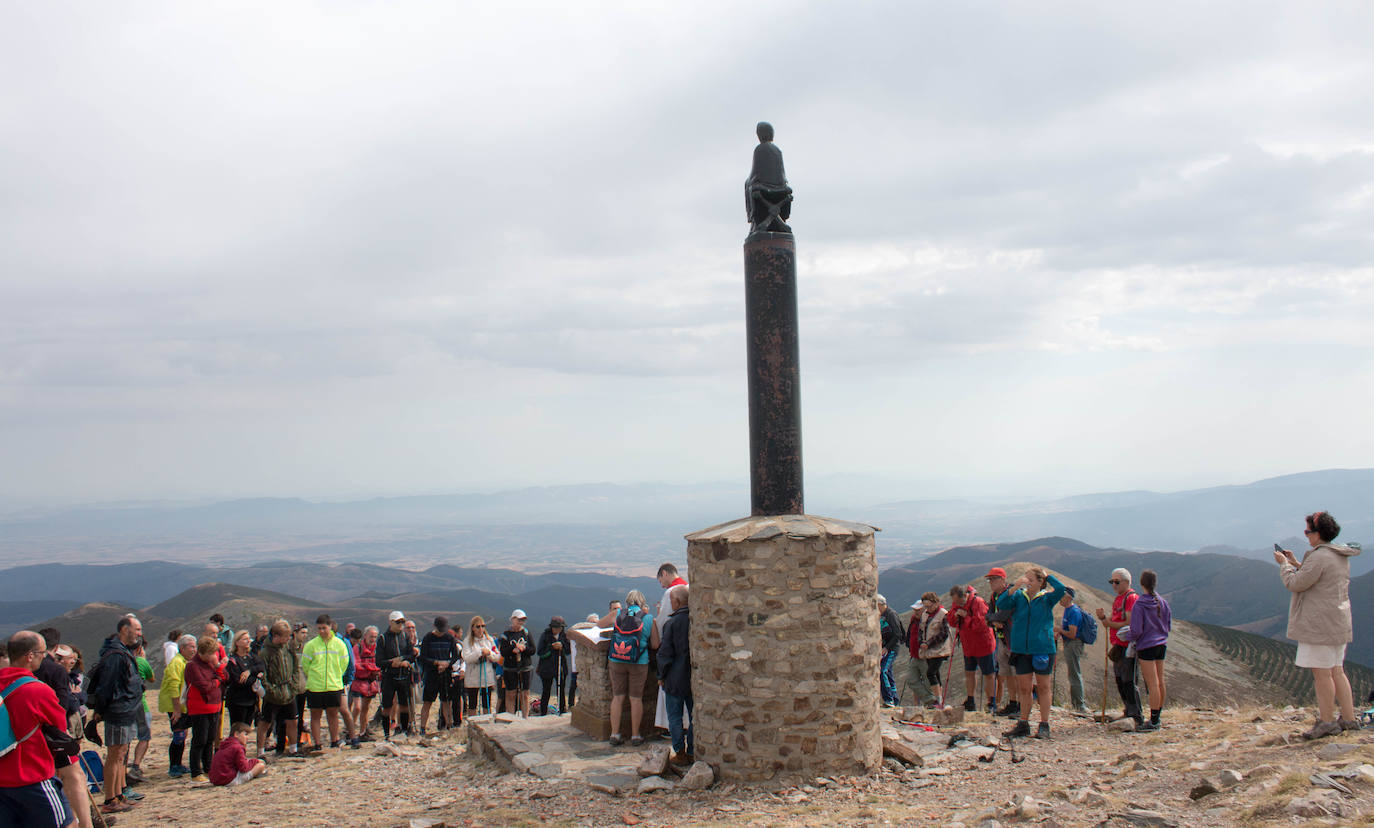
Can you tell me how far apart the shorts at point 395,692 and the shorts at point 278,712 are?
138 cm

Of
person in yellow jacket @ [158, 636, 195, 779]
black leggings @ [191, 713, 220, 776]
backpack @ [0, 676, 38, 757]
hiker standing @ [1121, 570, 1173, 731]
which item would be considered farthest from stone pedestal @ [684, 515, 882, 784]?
person in yellow jacket @ [158, 636, 195, 779]

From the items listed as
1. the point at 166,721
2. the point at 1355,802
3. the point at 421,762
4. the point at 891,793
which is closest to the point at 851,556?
the point at 891,793

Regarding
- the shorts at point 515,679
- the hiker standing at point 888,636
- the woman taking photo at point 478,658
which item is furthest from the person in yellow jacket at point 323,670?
the hiker standing at point 888,636

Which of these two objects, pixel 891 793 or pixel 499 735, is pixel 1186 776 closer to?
pixel 891 793

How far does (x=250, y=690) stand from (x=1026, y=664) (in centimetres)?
976

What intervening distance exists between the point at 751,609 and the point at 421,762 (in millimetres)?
5697

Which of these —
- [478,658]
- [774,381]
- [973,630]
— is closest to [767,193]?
[774,381]

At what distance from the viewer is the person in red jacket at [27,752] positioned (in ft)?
18.4

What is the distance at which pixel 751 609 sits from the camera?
318 inches

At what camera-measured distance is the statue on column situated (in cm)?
959

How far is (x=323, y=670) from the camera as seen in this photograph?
36.4 feet

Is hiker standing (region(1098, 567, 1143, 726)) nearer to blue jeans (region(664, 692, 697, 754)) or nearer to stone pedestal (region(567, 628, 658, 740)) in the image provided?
blue jeans (region(664, 692, 697, 754))

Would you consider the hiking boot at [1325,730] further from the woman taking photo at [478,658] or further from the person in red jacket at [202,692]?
the person in red jacket at [202,692]

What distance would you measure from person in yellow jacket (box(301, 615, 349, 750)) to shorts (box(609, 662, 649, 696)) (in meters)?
4.28
